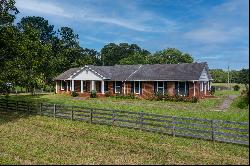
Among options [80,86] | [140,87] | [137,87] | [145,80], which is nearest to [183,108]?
[145,80]

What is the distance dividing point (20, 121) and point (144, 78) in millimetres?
23270

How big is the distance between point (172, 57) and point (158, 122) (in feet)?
306

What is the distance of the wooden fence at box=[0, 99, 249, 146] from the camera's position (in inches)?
674

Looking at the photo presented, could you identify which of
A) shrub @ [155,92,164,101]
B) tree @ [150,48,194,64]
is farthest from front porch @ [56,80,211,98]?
tree @ [150,48,194,64]

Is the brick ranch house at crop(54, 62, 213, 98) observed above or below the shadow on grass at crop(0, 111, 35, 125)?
above

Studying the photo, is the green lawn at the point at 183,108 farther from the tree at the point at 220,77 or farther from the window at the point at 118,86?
the tree at the point at 220,77

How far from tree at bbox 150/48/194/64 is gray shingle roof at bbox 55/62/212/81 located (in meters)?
57.2

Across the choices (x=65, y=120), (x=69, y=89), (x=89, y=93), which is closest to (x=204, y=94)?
(x=89, y=93)

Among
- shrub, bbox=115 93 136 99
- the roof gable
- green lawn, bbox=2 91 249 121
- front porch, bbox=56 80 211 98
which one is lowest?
green lawn, bbox=2 91 249 121

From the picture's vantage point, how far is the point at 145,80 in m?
44.2

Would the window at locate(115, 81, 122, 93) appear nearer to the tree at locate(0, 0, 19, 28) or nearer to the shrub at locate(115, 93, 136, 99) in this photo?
the shrub at locate(115, 93, 136, 99)

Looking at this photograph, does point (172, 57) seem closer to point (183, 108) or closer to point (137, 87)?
point (137, 87)

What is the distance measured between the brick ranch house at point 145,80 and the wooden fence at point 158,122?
17641mm

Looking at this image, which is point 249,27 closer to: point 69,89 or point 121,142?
point 121,142
